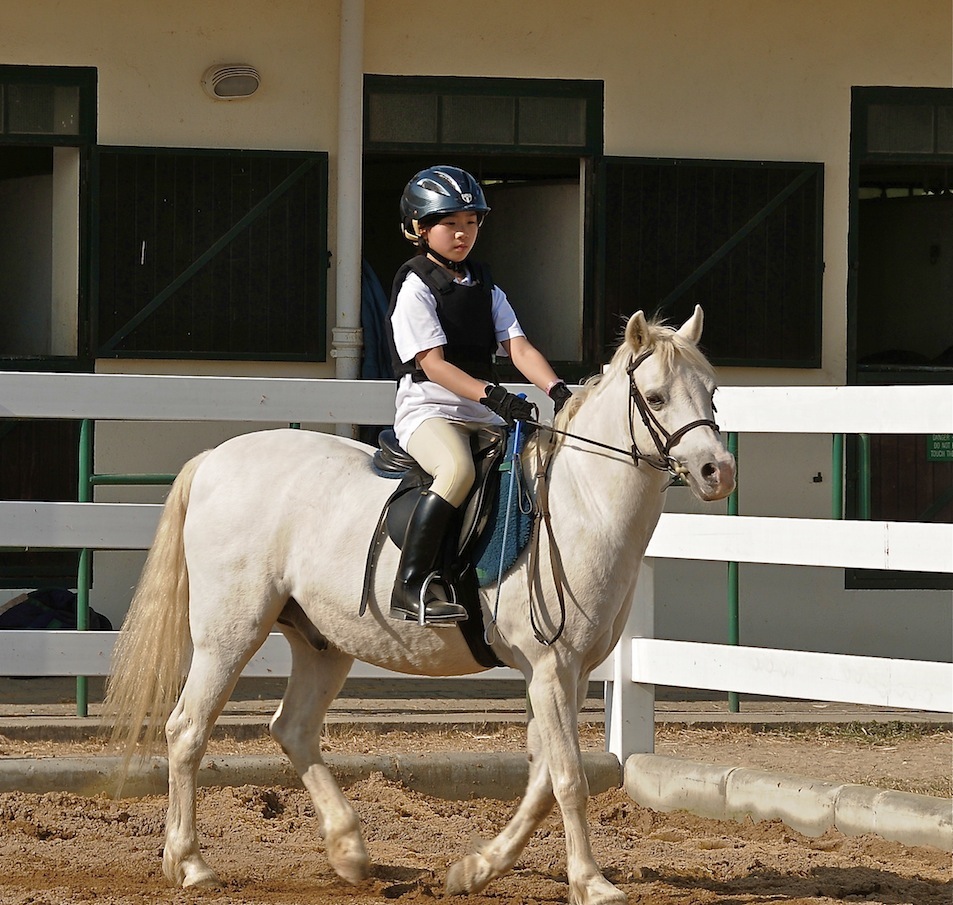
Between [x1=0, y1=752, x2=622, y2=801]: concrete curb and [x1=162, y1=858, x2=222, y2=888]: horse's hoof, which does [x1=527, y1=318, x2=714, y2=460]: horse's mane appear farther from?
[x1=0, y1=752, x2=622, y2=801]: concrete curb

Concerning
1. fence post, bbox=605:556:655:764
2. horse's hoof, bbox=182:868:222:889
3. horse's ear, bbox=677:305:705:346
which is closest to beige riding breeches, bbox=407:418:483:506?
horse's ear, bbox=677:305:705:346

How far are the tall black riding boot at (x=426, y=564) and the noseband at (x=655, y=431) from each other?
2.01 feet

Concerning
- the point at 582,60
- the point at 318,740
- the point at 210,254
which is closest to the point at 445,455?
the point at 318,740

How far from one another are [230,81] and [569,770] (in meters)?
5.69

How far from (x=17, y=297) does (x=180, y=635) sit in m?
5.82

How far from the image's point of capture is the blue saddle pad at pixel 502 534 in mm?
4477

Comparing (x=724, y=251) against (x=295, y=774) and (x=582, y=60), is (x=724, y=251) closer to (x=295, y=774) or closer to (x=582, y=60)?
(x=582, y=60)

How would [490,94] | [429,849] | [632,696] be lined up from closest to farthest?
[429,849]
[632,696]
[490,94]

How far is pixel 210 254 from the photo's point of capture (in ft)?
28.6

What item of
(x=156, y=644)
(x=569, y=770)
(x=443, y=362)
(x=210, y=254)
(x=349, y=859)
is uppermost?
(x=210, y=254)

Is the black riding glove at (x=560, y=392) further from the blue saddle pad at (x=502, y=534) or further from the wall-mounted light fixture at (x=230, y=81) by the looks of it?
the wall-mounted light fixture at (x=230, y=81)

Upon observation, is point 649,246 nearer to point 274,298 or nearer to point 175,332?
point 274,298

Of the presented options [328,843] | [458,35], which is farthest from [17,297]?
[328,843]

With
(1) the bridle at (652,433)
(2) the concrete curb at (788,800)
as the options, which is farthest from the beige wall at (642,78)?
(1) the bridle at (652,433)
